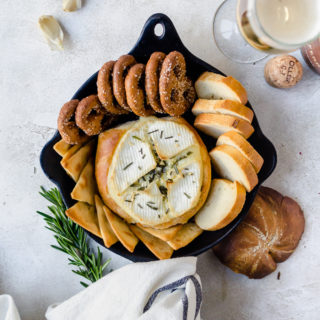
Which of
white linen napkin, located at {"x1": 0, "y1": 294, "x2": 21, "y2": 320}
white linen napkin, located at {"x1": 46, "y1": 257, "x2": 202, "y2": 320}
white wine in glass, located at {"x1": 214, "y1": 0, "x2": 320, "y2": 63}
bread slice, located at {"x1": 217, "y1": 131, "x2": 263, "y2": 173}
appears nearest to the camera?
white wine in glass, located at {"x1": 214, "y1": 0, "x2": 320, "y2": 63}

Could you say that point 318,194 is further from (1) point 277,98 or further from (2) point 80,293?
(2) point 80,293

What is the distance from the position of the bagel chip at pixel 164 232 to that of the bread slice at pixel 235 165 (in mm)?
267

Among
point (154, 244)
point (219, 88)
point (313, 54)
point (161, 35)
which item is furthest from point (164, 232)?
point (313, 54)

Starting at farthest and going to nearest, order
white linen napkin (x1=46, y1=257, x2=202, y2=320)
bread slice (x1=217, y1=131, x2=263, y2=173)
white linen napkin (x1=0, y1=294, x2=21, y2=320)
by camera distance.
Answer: white linen napkin (x1=0, y1=294, x2=21, y2=320) < white linen napkin (x1=46, y1=257, x2=202, y2=320) < bread slice (x1=217, y1=131, x2=263, y2=173)

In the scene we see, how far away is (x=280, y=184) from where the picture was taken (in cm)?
169

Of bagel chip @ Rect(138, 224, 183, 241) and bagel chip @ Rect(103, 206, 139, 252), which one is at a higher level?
bagel chip @ Rect(103, 206, 139, 252)

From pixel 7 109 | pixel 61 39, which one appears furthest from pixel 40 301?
pixel 61 39

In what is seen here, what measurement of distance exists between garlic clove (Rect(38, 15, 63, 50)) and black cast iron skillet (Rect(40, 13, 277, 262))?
33 cm

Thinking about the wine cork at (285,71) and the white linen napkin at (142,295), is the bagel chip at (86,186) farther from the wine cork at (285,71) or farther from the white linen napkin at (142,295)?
the wine cork at (285,71)

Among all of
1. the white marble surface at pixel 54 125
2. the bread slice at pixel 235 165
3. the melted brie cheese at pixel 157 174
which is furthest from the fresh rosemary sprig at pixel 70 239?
the bread slice at pixel 235 165

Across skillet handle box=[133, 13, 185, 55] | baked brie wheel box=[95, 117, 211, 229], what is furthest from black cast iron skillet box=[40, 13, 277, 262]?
baked brie wheel box=[95, 117, 211, 229]

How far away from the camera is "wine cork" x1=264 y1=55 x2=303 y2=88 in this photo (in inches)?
61.6

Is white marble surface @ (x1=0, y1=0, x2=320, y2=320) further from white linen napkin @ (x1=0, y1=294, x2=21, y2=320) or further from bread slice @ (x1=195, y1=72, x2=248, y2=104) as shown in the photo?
bread slice @ (x1=195, y1=72, x2=248, y2=104)

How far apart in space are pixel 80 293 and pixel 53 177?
476 mm
